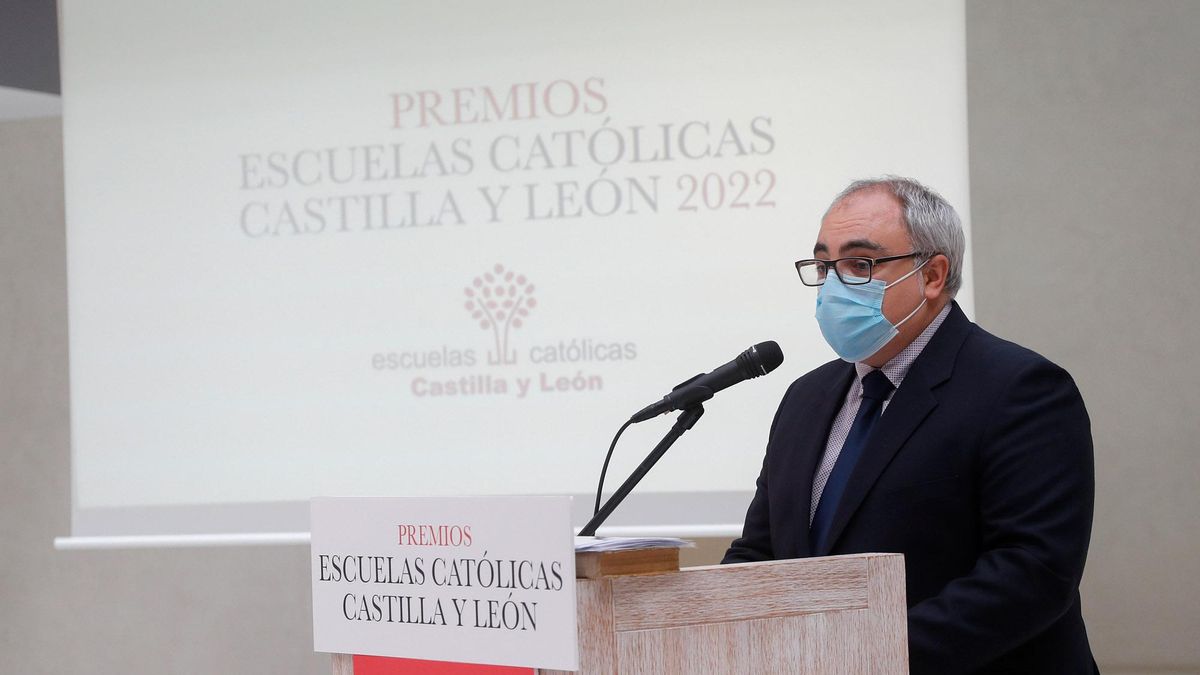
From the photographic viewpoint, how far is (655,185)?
11.9ft

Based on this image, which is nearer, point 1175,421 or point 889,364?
point 889,364

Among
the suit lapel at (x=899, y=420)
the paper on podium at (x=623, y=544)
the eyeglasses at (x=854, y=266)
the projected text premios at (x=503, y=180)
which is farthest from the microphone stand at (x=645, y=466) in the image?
the projected text premios at (x=503, y=180)

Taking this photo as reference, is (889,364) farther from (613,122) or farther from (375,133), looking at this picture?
(375,133)

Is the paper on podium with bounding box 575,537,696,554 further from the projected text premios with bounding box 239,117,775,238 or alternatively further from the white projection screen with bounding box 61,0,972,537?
the projected text premios with bounding box 239,117,775,238

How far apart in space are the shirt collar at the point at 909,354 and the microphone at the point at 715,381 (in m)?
0.51

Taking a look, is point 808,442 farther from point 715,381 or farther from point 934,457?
point 715,381

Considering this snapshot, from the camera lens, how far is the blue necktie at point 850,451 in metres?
2.07

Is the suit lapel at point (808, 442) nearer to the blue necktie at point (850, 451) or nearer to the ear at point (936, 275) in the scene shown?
the blue necktie at point (850, 451)

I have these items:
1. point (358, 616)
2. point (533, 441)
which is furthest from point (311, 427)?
point (358, 616)

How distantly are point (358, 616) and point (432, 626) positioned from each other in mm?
130

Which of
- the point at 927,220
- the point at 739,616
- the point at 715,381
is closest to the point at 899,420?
the point at 927,220

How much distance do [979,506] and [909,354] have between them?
0.32 m

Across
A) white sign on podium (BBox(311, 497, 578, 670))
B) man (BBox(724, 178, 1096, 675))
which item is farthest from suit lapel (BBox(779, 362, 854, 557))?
white sign on podium (BBox(311, 497, 578, 670))

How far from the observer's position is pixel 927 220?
6.92ft
